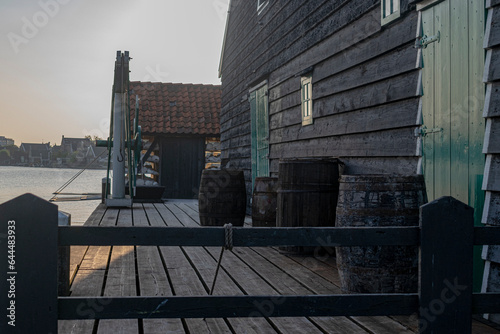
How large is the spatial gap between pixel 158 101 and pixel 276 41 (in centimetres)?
849

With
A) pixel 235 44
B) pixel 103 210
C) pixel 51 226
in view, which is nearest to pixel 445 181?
pixel 51 226

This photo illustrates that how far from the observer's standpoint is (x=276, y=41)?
760cm

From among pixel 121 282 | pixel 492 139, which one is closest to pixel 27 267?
pixel 121 282

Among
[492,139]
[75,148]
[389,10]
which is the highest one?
[75,148]

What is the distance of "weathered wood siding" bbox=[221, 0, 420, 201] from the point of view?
4.06 meters

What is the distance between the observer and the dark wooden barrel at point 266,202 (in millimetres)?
5457

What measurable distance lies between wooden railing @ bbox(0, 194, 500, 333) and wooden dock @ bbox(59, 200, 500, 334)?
124 mm

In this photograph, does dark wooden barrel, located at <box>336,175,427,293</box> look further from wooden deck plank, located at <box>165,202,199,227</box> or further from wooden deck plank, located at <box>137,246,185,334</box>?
wooden deck plank, located at <box>165,202,199,227</box>

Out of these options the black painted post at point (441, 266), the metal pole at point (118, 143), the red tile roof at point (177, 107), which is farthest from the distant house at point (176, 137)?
the black painted post at point (441, 266)

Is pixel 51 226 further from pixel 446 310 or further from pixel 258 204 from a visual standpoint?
pixel 258 204

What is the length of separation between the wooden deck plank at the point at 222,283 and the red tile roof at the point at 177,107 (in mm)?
9506

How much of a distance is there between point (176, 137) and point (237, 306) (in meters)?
13.0

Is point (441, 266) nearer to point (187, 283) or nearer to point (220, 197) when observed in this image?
point (187, 283)

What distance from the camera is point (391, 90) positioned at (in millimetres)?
4227
